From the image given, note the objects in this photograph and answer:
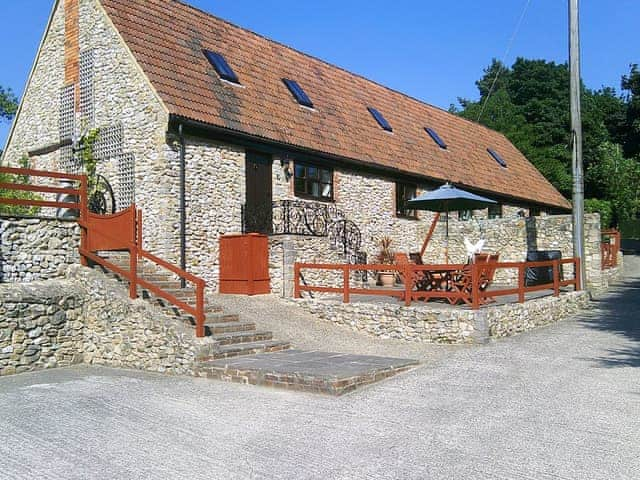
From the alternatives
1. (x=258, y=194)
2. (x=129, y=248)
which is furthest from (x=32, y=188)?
(x=258, y=194)

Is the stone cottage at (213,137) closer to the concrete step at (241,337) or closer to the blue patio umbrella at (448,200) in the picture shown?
the blue patio umbrella at (448,200)

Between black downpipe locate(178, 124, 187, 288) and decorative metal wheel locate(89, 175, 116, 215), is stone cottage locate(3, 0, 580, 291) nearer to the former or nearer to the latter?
black downpipe locate(178, 124, 187, 288)

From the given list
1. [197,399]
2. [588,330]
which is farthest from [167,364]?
[588,330]

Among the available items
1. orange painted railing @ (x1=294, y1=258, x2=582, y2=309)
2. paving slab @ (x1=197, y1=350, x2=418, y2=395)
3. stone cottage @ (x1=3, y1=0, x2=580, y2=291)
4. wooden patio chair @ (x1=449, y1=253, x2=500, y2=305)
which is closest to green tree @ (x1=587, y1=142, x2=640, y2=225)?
stone cottage @ (x1=3, y1=0, x2=580, y2=291)

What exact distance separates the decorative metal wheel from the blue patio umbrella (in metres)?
7.05

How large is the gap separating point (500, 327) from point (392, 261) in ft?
25.6

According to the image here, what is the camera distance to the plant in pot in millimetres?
18719

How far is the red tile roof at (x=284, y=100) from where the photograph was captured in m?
15.3

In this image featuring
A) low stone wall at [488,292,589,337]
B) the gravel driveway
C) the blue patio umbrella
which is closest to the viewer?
the gravel driveway

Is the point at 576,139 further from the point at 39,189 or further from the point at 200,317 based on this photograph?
the point at 39,189

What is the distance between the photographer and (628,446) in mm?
5824

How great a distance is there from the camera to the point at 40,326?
11703 mm

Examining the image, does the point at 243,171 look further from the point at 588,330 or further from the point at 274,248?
the point at 588,330

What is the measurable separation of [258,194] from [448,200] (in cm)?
462
